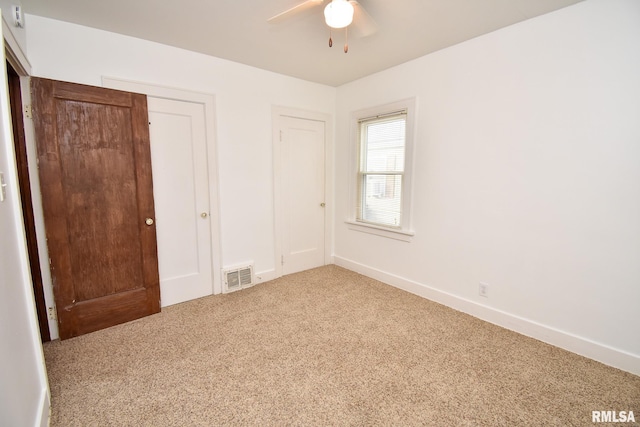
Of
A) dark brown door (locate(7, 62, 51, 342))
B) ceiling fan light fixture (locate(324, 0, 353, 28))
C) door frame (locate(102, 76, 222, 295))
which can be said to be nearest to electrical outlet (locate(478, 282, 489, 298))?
ceiling fan light fixture (locate(324, 0, 353, 28))

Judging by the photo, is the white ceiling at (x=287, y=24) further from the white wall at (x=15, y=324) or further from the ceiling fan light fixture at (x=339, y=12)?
the white wall at (x=15, y=324)

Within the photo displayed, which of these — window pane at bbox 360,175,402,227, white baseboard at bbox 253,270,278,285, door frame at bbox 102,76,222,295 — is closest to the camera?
door frame at bbox 102,76,222,295

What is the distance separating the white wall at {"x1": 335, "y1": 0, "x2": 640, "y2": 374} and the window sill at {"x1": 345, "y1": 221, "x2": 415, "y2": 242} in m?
0.12

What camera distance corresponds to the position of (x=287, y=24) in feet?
7.50

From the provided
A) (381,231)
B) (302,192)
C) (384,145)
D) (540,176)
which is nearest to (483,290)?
(540,176)

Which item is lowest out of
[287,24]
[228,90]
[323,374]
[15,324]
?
[323,374]

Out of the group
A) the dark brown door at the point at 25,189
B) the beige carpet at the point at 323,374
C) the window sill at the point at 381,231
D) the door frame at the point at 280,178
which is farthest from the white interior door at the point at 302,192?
the dark brown door at the point at 25,189

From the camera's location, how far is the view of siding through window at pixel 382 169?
10.9ft

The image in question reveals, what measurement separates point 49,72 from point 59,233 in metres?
1.28

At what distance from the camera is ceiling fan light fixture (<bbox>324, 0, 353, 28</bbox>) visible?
162cm

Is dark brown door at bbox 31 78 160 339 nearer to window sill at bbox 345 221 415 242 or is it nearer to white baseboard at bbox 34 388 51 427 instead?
white baseboard at bbox 34 388 51 427

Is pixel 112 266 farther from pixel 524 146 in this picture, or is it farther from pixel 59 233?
pixel 524 146

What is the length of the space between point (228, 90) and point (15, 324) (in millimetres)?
2606

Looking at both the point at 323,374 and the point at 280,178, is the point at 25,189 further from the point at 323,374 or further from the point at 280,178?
the point at 323,374
